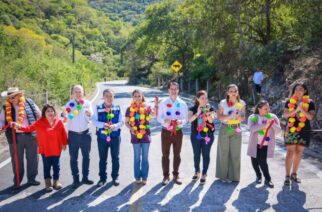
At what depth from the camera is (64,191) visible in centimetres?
651

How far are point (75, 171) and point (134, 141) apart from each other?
1247 mm

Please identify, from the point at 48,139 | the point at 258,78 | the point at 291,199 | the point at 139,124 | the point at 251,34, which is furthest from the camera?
the point at 251,34

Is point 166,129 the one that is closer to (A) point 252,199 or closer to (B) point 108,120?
(B) point 108,120

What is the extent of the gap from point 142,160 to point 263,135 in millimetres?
2348

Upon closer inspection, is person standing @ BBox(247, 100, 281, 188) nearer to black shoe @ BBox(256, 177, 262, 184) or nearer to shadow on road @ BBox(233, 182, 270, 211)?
black shoe @ BBox(256, 177, 262, 184)

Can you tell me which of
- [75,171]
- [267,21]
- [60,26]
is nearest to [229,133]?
[75,171]

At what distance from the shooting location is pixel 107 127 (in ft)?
21.7

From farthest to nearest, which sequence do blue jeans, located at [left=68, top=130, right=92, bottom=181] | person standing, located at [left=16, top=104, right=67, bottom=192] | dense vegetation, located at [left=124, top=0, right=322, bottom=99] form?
dense vegetation, located at [left=124, top=0, right=322, bottom=99]
blue jeans, located at [left=68, top=130, right=92, bottom=181]
person standing, located at [left=16, top=104, right=67, bottom=192]

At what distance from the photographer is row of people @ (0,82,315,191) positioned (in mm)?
6703

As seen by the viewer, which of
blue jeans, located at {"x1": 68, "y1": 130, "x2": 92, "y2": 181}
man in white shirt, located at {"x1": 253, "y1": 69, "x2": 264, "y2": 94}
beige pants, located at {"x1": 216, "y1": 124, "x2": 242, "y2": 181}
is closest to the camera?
blue jeans, located at {"x1": 68, "y1": 130, "x2": 92, "y2": 181}

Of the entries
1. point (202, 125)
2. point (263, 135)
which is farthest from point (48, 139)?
point (263, 135)

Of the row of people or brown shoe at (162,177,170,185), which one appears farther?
brown shoe at (162,177,170,185)

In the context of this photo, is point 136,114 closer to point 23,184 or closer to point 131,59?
point 23,184

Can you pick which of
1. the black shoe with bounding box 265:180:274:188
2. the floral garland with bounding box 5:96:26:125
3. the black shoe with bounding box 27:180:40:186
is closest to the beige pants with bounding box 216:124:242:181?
the black shoe with bounding box 265:180:274:188
